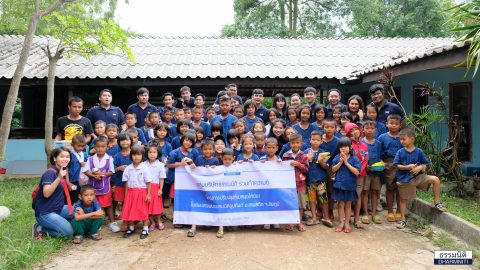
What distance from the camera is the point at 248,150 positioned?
4992 mm

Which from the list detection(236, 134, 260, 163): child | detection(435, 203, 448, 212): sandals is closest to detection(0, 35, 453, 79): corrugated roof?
detection(435, 203, 448, 212): sandals

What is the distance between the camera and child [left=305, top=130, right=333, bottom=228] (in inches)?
197

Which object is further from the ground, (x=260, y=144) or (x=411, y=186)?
(x=260, y=144)

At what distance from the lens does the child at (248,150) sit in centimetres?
496

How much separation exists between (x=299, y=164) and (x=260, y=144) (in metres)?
0.62

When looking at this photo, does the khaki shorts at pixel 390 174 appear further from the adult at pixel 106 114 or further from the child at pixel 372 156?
the adult at pixel 106 114

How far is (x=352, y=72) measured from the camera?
364 inches

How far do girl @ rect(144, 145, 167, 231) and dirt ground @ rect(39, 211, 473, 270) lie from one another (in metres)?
0.24

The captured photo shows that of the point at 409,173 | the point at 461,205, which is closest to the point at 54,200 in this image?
the point at 409,173

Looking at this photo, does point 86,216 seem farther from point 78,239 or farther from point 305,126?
point 305,126

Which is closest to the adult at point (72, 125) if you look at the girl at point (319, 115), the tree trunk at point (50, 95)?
the tree trunk at point (50, 95)

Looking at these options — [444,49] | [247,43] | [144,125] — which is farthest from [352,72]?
[144,125]

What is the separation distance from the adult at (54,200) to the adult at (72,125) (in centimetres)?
96

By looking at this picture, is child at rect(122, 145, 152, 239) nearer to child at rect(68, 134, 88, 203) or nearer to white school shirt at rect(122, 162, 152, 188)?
white school shirt at rect(122, 162, 152, 188)
